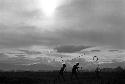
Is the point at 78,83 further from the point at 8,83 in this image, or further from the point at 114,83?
the point at 8,83

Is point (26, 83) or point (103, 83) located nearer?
point (103, 83)

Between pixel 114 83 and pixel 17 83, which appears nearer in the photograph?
pixel 114 83

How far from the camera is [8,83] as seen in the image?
146ft

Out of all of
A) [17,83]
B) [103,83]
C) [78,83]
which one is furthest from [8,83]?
[103,83]

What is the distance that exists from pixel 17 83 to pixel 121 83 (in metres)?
20.0

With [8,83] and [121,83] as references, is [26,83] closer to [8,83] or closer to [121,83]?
[8,83]

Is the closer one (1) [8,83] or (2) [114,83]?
(2) [114,83]

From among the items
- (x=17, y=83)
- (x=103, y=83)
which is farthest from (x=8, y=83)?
(x=103, y=83)

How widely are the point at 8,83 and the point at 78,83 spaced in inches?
660

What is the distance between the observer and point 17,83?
44625 millimetres

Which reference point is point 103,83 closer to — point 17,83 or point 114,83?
point 114,83

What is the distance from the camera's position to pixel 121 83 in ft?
109

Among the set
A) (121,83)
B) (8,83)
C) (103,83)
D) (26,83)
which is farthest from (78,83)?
(8,83)

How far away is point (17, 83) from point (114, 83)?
19706 mm
